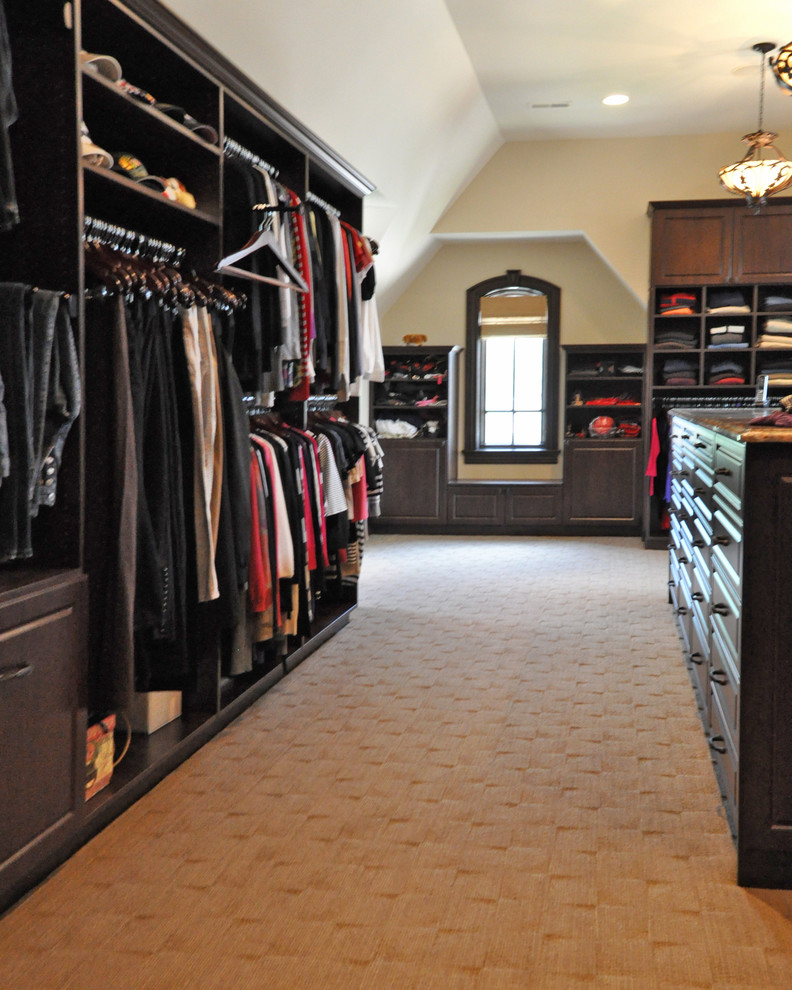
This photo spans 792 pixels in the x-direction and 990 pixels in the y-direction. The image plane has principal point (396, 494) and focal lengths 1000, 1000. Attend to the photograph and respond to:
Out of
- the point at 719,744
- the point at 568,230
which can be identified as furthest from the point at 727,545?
the point at 568,230

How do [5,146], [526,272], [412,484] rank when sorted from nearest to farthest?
[5,146]
[412,484]
[526,272]

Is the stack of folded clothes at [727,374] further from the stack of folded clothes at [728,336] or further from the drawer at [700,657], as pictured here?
the drawer at [700,657]

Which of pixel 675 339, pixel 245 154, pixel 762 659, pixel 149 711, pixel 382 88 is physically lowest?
pixel 149 711

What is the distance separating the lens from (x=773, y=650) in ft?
7.40

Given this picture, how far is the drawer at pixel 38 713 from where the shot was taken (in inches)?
81.5

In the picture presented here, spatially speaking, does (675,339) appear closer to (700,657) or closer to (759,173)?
(759,173)

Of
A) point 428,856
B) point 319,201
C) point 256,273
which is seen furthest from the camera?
point 319,201

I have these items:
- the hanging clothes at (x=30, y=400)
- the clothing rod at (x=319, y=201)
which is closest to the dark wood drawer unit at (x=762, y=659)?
the hanging clothes at (x=30, y=400)

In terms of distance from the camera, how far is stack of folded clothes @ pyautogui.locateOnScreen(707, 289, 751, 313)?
766 centimetres

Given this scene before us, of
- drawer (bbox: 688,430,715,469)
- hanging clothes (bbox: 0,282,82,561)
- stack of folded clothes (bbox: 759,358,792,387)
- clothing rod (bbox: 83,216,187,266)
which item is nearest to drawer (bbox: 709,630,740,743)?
drawer (bbox: 688,430,715,469)

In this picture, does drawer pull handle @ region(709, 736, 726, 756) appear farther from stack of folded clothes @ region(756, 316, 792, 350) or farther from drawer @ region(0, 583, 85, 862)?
stack of folded clothes @ region(756, 316, 792, 350)

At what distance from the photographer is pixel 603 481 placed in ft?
27.5

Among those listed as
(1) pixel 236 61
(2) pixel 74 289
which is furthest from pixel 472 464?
(2) pixel 74 289

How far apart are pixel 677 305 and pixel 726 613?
5578 millimetres
